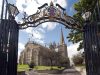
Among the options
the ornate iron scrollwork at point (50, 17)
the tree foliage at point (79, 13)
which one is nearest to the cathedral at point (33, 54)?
the tree foliage at point (79, 13)

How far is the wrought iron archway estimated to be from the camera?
726 centimetres

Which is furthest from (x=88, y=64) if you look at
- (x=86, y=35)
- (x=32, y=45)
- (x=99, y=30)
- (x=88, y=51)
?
(x=32, y=45)

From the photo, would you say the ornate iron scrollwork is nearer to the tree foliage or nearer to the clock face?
the clock face

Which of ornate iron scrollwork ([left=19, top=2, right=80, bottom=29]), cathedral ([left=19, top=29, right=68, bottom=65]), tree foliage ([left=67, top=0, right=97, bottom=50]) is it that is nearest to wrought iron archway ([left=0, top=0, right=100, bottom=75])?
ornate iron scrollwork ([left=19, top=2, right=80, bottom=29])

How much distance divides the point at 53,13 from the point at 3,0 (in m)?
3.30

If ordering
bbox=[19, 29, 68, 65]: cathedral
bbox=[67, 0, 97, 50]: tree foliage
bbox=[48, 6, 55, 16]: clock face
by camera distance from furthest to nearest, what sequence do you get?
bbox=[19, 29, 68, 65]: cathedral, bbox=[67, 0, 97, 50]: tree foliage, bbox=[48, 6, 55, 16]: clock face

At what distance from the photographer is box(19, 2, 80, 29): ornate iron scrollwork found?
9633mm

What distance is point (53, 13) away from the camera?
971cm

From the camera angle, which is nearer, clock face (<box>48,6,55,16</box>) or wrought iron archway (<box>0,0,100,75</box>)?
wrought iron archway (<box>0,0,100,75</box>)

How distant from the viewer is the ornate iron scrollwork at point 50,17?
9.63m

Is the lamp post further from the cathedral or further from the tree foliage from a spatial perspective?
the cathedral

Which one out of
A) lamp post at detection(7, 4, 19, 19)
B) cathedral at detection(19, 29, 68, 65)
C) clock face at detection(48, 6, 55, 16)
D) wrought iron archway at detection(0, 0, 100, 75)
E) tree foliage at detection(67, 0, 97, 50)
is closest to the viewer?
wrought iron archway at detection(0, 0, 100, 75)

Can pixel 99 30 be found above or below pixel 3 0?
below

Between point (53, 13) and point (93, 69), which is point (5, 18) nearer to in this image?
point (53, 13)
